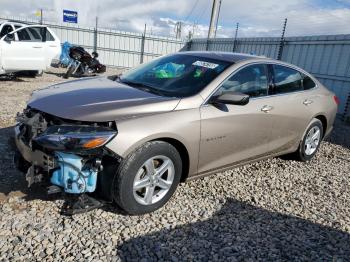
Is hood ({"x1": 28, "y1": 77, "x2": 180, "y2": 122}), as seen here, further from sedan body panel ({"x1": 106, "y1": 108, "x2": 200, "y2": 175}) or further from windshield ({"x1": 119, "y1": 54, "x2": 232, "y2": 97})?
windshield ({"x1": 119, "y1": 54, "x2": 232, "y2": 97})

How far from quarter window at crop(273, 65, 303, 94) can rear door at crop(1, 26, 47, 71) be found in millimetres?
8371

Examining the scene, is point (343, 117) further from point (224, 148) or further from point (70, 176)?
point (70, 176)

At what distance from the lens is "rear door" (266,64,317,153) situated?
4.49 meters

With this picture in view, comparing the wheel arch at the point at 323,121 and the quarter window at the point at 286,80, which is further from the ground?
the quarter window at the point at 286,80

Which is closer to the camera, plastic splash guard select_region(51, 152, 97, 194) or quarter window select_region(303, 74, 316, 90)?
plastic splash guard select_region(51, 152, 97, 194)

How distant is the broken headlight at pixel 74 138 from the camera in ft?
9.52

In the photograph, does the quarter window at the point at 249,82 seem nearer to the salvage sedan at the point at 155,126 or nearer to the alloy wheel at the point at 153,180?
the salvage sedan at the point at 155,126

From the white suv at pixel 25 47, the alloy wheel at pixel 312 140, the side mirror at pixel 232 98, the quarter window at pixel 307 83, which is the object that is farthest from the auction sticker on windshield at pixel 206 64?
the white suv at pixel 25 47

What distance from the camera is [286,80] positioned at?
475 cm

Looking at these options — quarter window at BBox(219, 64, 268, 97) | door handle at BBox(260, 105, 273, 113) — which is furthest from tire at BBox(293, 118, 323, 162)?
quarter window at BBox(219, 64, 268, 97)

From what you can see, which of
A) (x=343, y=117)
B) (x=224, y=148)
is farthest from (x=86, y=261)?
(x=343, y=117)

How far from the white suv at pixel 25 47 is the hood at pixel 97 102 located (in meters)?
7.35

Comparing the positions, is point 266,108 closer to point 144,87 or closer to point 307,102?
point 307,102

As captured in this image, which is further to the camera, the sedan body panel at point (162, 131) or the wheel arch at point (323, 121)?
the wheel arch at point (323, 121)
